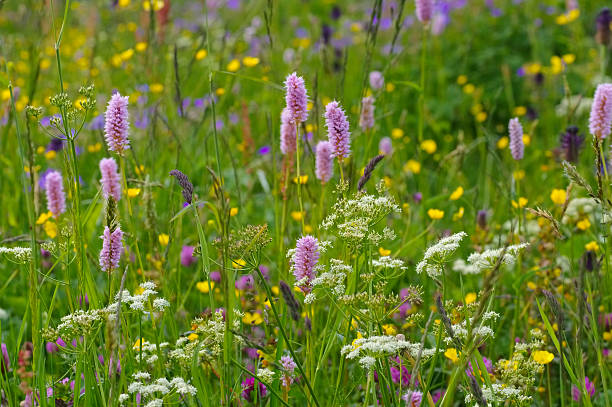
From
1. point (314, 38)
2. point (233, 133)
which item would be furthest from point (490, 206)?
point (314, 38)

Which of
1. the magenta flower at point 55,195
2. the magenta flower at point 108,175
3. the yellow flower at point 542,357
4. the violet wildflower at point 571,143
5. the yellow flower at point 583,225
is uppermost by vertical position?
the violet wildflower at point 571,143

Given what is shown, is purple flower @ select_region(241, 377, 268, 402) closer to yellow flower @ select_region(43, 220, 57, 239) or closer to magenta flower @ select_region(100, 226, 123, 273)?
Result: magenta flower @ select_region(100, 226, 123, 273)

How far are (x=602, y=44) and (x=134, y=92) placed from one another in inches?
88.5

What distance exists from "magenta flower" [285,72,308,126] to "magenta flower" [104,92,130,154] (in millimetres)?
345

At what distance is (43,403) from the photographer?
1407mm

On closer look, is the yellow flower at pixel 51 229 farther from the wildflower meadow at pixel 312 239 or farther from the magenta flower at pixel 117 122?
the magenta flower at pixel 117 122

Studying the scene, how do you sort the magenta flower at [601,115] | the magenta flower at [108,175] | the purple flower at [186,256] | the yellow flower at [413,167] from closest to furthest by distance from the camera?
1. the magenta flower at [108,175]
2. the magenta flower at [601,115]
3. the purple flower at [186,256]
4. the yellow flower at [413,167]

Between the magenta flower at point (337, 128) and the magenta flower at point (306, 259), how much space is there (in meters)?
0.25

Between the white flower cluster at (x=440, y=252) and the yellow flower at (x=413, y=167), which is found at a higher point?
the yellow flower at (x=413, y=167)

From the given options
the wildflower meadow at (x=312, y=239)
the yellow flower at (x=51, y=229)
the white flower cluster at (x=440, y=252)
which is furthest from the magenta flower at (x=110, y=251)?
the yellow flower at (x=51, y=229)

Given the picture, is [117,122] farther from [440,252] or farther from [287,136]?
[440,252]

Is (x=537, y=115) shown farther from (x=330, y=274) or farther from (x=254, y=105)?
(x=330, y=274)

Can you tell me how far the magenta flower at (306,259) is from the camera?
1432 millimetres

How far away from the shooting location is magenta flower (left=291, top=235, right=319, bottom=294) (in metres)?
1.43
